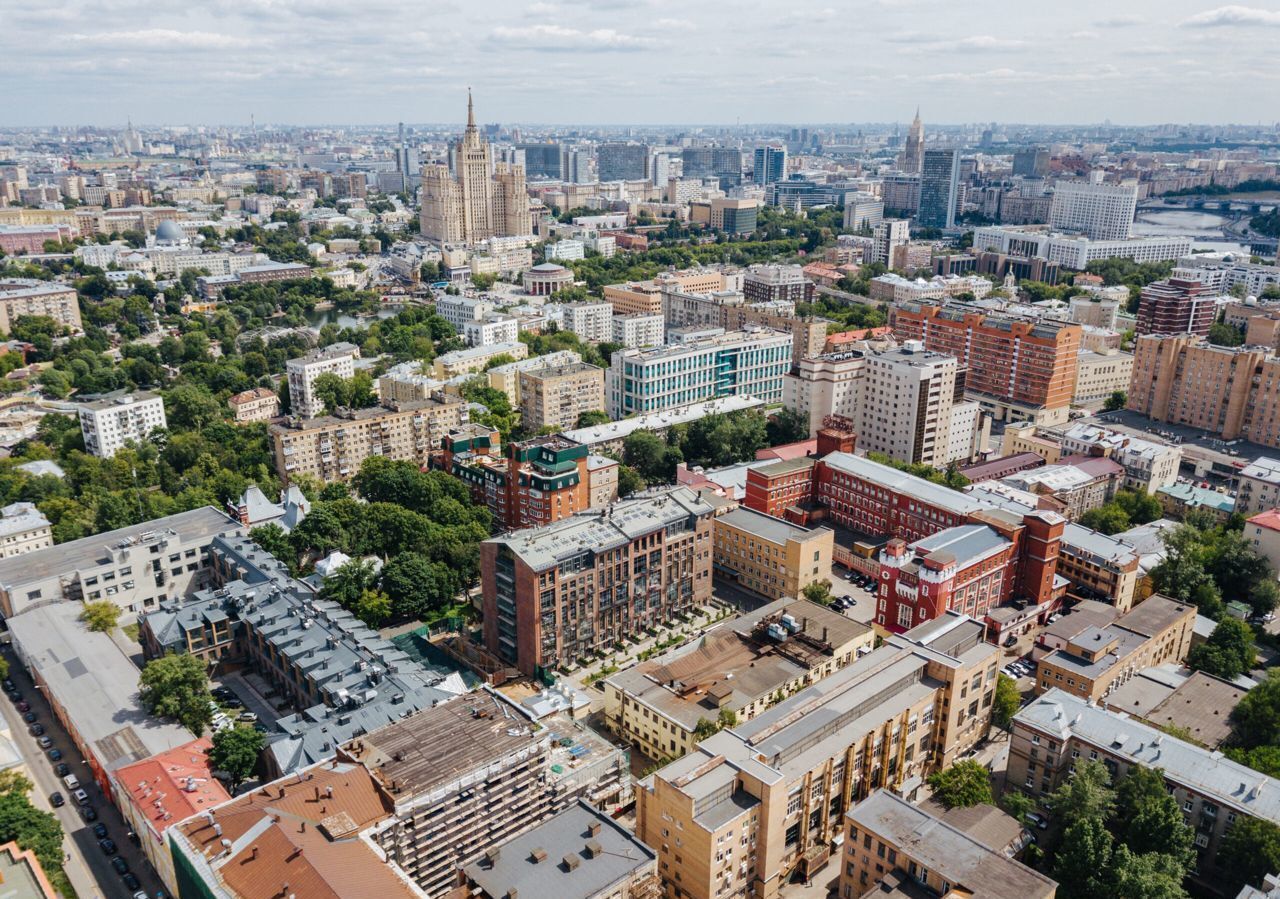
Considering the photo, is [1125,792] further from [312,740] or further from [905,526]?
[312,740]

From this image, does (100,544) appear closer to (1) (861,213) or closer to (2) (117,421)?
(2) (117,421)

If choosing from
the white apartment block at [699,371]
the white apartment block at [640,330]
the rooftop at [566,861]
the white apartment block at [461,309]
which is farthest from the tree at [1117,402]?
the rooftop at [566,861]

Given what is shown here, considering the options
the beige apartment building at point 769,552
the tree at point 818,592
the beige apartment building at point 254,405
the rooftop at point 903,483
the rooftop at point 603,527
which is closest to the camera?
the rooftop at point 603,527

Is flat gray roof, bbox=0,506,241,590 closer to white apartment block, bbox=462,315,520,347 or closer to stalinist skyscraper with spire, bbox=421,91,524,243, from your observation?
white apartment block, bbox=462,315,520,347

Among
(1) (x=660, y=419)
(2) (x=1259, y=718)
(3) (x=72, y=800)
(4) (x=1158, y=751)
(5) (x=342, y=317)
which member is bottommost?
(3) (x=72, y=800)

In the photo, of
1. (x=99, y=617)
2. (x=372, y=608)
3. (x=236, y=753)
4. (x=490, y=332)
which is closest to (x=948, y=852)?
(x=236, y=753)

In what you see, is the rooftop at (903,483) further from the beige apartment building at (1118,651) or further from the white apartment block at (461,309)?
the white apartment block at (461,309)
